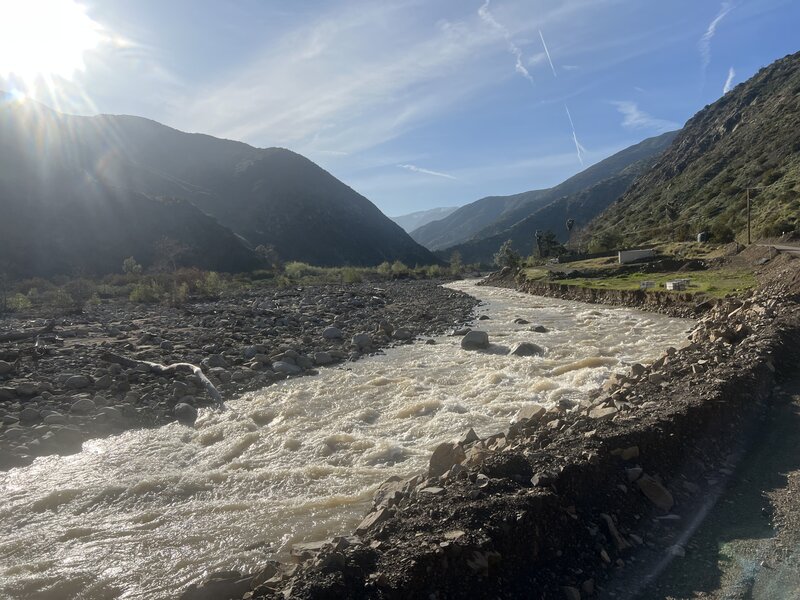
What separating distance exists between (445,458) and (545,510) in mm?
2677

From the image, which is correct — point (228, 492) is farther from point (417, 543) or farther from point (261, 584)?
point (417, 543)

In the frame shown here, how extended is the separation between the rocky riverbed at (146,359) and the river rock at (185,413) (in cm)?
5

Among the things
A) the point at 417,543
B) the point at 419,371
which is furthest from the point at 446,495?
the point at 419,371

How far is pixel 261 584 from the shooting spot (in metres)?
4.72

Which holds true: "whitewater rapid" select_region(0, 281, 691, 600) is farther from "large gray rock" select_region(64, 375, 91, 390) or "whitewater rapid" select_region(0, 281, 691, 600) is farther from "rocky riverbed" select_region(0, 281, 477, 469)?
"large gray rock" select_region(64, 375, 91, 390)

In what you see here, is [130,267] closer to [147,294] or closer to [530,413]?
[147,294]

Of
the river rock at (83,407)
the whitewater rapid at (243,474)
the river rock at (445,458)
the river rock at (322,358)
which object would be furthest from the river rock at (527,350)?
the river rock at (83,407)

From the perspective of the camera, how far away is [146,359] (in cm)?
1697

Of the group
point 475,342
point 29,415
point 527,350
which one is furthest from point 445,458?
point 475,342

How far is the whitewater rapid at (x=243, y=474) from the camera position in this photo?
20.4ft

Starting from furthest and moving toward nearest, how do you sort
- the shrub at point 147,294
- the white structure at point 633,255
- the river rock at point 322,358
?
the white structure at point 633,255 < the shrub at point 147,294 < the river rock at point 322,358

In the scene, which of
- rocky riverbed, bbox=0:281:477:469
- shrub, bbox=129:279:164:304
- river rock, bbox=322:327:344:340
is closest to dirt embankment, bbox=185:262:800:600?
rocky riverbed, bbox=0:281:477:469

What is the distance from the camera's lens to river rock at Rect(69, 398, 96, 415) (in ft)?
39.2

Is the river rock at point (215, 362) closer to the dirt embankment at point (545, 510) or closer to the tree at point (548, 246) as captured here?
the dirt embankment at point (545, 510)
